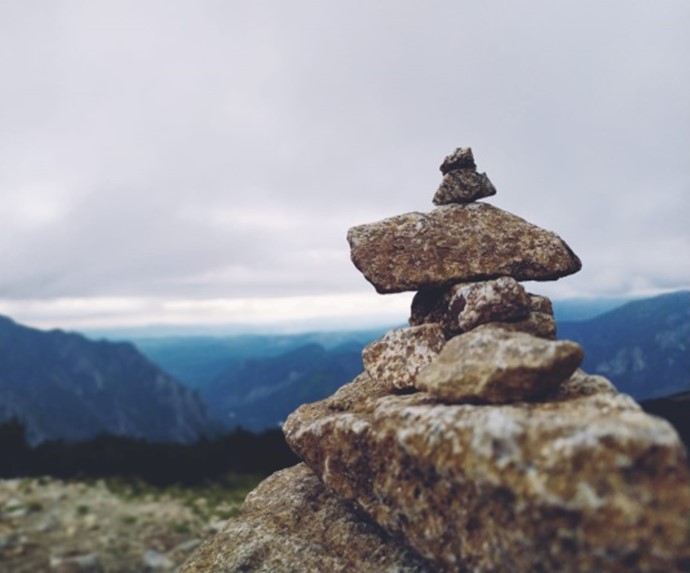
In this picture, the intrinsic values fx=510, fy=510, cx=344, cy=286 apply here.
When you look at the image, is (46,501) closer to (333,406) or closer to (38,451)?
(38,451)

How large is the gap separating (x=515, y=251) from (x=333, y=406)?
20.2 feet

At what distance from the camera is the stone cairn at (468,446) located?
653 cm

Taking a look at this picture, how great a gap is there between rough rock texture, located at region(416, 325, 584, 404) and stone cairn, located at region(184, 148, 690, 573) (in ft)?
0.09

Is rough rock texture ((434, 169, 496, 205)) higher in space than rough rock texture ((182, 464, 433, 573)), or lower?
higher

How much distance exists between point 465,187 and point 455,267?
2.64 meters

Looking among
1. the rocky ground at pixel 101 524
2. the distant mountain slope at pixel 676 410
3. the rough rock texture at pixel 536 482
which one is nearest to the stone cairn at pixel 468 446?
the rough rock texture at pixel 536 482

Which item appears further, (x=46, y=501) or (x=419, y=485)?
(x=46, y=501)

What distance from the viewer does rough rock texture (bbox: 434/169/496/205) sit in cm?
1413

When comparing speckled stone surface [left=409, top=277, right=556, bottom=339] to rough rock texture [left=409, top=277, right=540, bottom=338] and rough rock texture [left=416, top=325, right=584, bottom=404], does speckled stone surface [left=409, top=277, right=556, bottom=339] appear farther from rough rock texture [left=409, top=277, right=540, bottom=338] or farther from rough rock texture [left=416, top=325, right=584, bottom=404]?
rough rock texture [left=416, top=325, right=584, bottom=404]

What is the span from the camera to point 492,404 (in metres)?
8.70

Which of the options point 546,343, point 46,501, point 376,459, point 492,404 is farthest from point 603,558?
point 46,501

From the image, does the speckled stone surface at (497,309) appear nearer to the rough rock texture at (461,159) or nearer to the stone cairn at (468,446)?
the stone cairn at (468,446)


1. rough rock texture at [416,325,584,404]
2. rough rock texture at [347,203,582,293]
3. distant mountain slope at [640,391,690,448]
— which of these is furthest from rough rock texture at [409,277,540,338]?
distant mountain slope at [640,391,690,448]

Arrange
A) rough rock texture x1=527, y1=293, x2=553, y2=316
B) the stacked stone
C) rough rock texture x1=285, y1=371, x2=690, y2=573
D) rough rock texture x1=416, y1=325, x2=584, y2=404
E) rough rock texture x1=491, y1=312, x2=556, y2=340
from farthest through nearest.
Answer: rough rock texture x1=527, y1=293, x2=553, y2=316, the stacked stone, rough rock texture x1=491, y1=312, x2=556, y2=340, rough rock texture x1=416, y1=325, x2=584, y2=404, rough rock texture x1=285, y1=371, x2=690, y2=573
